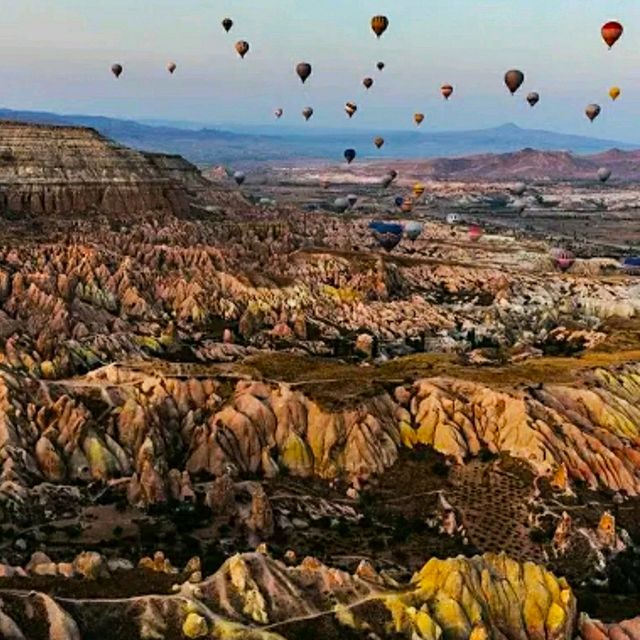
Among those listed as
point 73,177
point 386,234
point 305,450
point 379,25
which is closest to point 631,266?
point 386,234

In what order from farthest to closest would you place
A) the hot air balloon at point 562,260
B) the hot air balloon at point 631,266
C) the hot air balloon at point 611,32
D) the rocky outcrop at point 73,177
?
the hot air balloon at point 631,266
the hot air balloon at point 562,260
the rocky outcrop at point 73,177
the hot air balloon at point 611,32

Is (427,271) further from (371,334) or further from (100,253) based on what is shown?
(100,253)

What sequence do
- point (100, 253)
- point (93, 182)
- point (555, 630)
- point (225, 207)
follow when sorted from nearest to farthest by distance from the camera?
point (555, 630), point (100, 253), point (93, 182), point (225, 207)

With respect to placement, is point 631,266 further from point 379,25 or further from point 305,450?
point 305,450

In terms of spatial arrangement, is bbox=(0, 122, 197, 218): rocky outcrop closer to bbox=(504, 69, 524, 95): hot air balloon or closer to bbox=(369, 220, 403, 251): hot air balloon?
bbox=(369, 220, 403, 251): hot air balloon

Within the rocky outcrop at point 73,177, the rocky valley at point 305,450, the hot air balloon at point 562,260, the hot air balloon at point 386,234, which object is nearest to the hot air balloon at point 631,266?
the hot air balloon at point 562,260

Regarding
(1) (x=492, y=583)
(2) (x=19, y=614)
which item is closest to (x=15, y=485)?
(2) (x=19, y=614)

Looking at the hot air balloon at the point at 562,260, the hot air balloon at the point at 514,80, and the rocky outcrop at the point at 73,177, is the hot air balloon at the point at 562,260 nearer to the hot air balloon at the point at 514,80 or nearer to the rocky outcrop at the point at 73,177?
the hot air balloon at the point at 514,80
